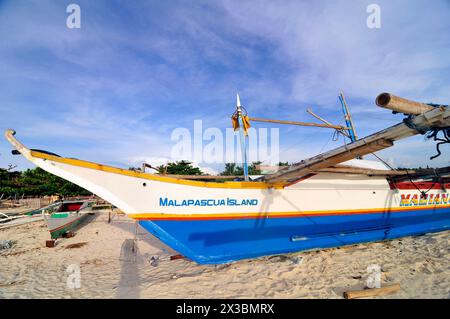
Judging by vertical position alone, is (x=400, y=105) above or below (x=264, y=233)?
above

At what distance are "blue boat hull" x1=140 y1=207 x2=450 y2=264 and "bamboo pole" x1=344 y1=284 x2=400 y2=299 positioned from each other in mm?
2041

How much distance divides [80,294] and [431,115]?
22.4 ft

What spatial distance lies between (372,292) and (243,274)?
7.88 ft

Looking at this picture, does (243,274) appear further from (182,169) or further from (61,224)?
(182,169)

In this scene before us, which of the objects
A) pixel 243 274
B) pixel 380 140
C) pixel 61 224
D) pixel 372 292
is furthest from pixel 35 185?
pixel 380 140

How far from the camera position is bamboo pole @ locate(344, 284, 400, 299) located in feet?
11.2

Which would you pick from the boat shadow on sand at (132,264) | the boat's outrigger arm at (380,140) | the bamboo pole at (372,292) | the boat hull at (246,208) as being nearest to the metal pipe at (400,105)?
the boat's outrigger arm at (380,140)

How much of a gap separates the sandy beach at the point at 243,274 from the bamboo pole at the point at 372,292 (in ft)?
0.28

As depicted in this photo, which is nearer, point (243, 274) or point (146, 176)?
point (146, 176)

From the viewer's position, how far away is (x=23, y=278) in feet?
17.6

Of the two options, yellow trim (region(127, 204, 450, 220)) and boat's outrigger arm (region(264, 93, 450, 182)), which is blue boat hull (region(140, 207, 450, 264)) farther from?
boat's outrigger arm (region(264, 93, 450, 182))

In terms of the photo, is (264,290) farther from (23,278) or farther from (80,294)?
(23,278)

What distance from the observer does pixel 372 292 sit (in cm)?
345
